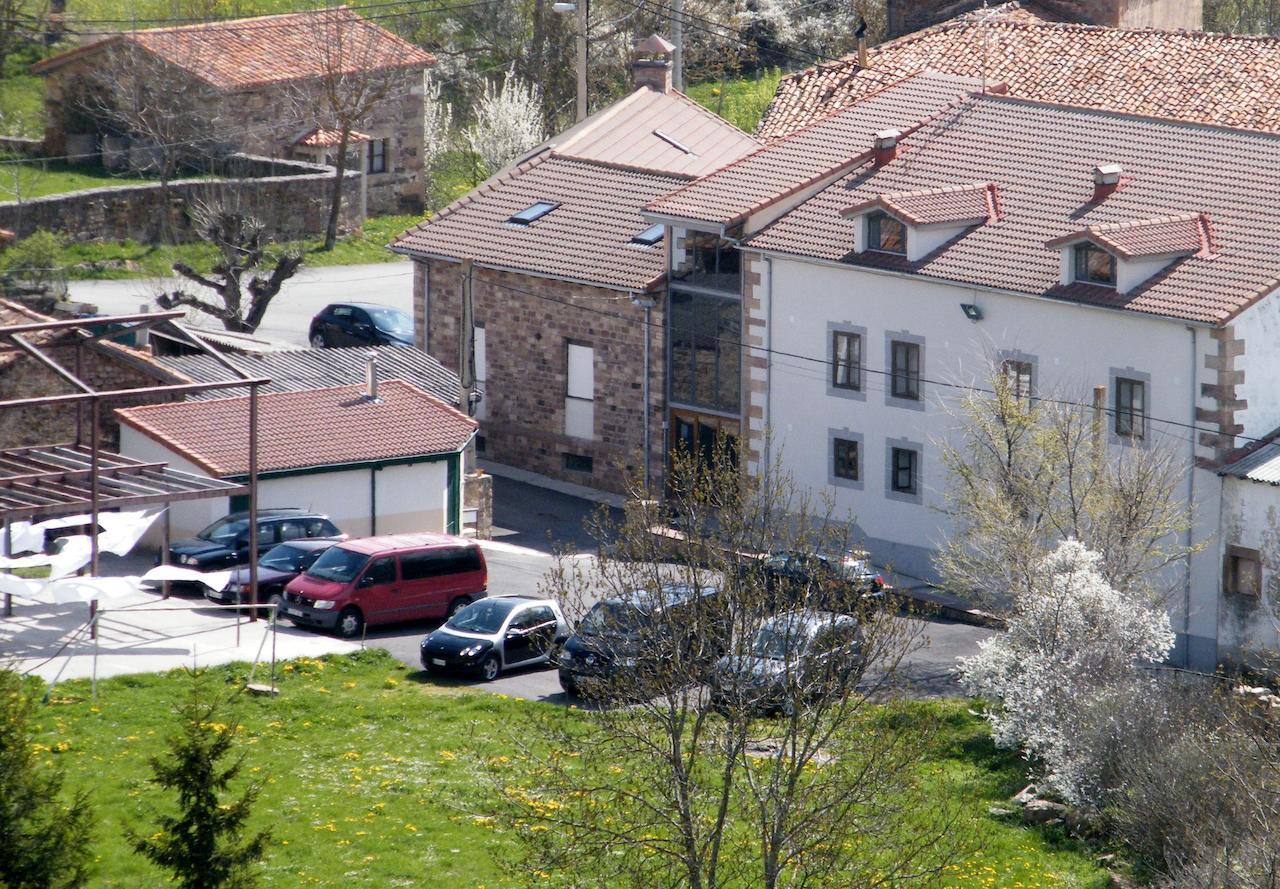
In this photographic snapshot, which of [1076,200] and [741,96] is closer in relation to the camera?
[1076,200]

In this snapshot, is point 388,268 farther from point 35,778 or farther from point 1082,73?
point 35,778

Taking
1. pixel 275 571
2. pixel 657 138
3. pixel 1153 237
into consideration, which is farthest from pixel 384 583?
pixel 657 138

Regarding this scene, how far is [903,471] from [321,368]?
1223 cm

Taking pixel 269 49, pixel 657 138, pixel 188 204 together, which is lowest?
pixel 188 204

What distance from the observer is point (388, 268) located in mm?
60031

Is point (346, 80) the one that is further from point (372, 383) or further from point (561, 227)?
point (372, 383)

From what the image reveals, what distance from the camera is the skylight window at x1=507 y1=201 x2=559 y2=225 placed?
155 feet

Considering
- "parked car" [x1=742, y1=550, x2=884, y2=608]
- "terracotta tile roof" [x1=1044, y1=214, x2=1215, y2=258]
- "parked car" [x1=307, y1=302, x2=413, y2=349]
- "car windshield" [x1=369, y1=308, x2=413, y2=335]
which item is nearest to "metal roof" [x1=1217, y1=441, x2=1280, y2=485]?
"terracotta tile roof" [x1=1044, y1=214, x2=1215, y2=258]

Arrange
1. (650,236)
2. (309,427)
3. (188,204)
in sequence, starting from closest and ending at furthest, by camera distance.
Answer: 1. (309,427)
2. (650,236)
3. (188,204)

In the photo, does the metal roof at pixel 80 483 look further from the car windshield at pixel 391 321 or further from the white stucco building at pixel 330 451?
the car windshield at pixel 391 321

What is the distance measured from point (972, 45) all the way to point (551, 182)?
1152cm

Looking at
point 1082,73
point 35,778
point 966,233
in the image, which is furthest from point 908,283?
point 35,778

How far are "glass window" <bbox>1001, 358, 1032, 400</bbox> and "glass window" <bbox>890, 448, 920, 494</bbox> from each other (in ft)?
8.79

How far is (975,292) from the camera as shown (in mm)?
38719
